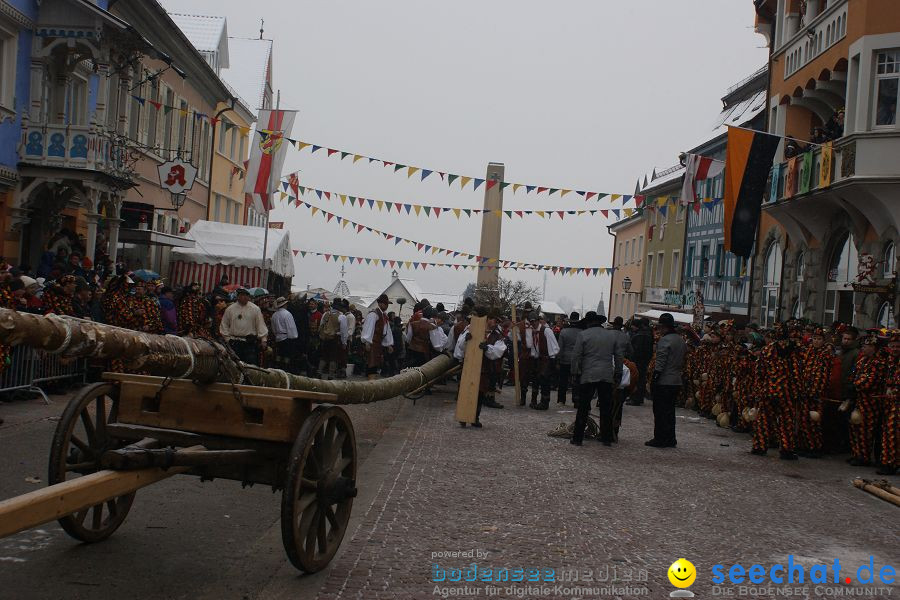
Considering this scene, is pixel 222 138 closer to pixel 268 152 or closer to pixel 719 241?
pixel 268 152

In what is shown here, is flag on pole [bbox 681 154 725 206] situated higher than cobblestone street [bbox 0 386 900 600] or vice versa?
flag on pole [bbox 681 154 725 206]

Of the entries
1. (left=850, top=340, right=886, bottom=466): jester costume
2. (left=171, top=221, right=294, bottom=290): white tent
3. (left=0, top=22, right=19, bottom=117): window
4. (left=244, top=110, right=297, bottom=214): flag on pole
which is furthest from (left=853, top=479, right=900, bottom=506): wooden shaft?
(left=171, top=221, right=294, bottom=290): white tent

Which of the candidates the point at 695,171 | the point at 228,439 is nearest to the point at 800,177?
the point at 695,171

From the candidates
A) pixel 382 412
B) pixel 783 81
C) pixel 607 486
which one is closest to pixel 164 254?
pixel 382 412

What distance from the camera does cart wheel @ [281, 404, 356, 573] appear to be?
5.10 metres

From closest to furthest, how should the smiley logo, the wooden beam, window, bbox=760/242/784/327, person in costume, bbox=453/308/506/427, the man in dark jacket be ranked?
the wooden beam
the smiley logo
person in costume, bbox=453/308/506/427
the man in dark jacket
window, bbox=760/242/784/327

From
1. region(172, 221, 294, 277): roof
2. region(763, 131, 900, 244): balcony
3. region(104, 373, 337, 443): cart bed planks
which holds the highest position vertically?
region(763, 131, 900, 244): balcony

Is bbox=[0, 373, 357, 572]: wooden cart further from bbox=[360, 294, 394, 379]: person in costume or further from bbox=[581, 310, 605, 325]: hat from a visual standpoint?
bbox=[360, 294, 394, 379]: person in costume

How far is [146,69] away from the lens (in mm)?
24062

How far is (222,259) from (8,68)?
9.13m

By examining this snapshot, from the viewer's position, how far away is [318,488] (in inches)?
217

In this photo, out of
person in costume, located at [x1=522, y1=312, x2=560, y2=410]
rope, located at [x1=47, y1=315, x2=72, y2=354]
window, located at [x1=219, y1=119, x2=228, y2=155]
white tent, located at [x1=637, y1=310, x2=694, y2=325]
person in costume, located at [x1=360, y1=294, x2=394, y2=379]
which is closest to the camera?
rope, located at [x1=47, y1=315, x2=72, y2=354]

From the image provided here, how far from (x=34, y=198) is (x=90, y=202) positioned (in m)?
1.16

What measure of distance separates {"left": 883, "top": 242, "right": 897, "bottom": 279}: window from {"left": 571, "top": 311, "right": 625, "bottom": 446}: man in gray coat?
30.0ft
